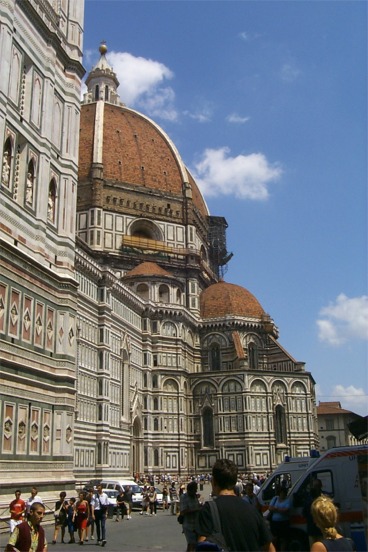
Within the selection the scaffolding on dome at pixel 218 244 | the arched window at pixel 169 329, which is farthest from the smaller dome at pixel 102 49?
the arched window at pixel 169 329

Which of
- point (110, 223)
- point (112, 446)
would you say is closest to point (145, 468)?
point (112, 446)

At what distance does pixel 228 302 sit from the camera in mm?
74375

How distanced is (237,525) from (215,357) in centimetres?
6856

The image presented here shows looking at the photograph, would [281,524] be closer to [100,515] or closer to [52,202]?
[100,515]

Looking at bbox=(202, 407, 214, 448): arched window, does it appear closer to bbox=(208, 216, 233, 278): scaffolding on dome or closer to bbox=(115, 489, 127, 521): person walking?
bbox=(208, 216, 233, 278): scaffolding on dome

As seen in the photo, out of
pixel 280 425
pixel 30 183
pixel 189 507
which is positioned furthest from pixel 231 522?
pixel 280 425

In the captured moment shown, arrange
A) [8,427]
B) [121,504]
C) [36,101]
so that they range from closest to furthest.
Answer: [8,427] → [36,101] → [121,504]

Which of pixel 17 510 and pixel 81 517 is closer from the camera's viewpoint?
pixel 17 510

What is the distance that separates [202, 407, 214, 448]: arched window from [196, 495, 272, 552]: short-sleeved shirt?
63.2 meters

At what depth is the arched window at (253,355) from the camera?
7344 cm

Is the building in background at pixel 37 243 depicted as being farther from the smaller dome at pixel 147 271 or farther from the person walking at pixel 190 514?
the smaller dome at pixel 147 271

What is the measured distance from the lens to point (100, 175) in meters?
75.9

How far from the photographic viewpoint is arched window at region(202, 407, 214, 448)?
2628 inches

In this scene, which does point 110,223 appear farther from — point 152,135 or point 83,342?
point 83,342
